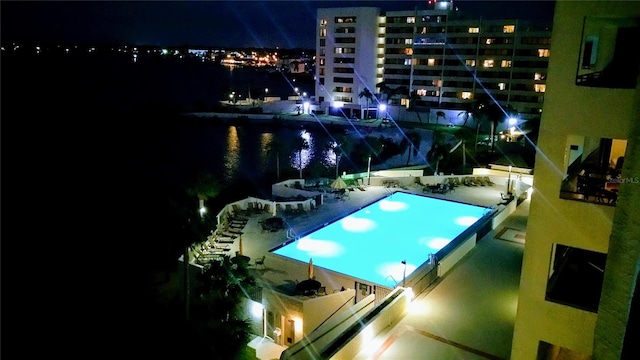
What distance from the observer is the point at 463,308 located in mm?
12484

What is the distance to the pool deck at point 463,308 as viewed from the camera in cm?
1045

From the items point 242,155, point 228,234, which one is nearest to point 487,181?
point 228,234

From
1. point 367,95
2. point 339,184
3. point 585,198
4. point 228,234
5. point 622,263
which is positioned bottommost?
point 228,234

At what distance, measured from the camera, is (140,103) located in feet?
340

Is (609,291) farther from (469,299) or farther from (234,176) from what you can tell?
(234,176)

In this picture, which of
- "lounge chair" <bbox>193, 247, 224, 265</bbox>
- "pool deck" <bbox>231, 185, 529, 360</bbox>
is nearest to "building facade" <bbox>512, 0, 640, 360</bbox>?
"pool deck" <bbox>231, 185, 529, 360</bbox>

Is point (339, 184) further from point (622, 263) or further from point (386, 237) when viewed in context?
point (622, 263)

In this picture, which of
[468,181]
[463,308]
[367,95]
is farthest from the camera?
[367,95]

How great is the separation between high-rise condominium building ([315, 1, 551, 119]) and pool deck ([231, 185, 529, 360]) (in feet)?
168

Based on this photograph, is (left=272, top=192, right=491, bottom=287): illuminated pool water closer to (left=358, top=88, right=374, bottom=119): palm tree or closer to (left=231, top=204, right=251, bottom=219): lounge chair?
(left=231, top=204, right=251, bottom=219): lounge chair

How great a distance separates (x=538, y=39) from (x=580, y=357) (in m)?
64.4

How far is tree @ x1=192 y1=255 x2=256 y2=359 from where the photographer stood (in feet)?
38.2

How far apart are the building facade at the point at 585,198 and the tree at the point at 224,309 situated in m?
6.44

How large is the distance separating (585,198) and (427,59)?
7076 cm
